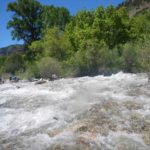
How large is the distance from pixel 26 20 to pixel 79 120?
37561 millimetres

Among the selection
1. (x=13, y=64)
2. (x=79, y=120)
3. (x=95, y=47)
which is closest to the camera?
(x=79, y=120)

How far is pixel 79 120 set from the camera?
12859 mm

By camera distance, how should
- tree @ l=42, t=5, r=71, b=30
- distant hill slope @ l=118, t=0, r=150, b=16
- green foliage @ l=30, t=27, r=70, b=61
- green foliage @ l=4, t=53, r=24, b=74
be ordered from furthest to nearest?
distant hill slope @ l=118, t=0, r=150, b=16 → tree @ l=42, t=5, r=71, b=30 → green foliage @ l=4, t=53, r=24, b=74 → green foliage @ l=30, t=27, r=70, b=61

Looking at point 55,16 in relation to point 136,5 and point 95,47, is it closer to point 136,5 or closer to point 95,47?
point 95,47

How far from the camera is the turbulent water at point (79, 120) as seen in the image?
10.5 metres

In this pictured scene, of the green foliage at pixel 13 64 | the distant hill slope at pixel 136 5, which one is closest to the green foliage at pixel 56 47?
the green foliage at pixel 13 64

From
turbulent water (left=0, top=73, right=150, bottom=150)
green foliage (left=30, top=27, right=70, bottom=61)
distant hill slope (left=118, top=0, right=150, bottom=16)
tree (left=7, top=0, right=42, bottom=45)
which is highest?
distant hill slope (left=118, top=0, right=150, bottom=16)

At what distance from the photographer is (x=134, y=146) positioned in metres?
10.0

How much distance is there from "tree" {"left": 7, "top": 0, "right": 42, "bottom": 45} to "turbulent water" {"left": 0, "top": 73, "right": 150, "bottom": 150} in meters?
30.5

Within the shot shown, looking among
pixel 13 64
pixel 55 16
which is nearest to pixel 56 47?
pixel 13 64

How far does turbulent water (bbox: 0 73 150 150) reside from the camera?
1045 centimetres

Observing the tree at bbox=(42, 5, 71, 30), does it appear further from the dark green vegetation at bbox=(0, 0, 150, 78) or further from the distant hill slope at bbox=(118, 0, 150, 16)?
the distant hill slope at bbox=(118, 0, 150, 16)

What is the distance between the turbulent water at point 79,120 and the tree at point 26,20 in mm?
30471

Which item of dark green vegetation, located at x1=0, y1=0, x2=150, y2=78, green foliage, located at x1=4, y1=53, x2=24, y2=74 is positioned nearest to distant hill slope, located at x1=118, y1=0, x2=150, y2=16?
green foliage, located at x1=4, y1=53, x2=24, y2=74
